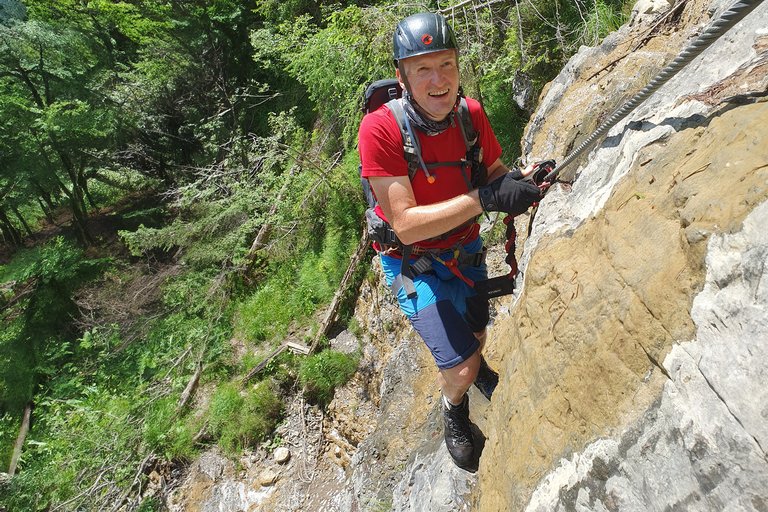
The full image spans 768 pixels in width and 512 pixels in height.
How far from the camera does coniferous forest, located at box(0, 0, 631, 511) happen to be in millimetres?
6863

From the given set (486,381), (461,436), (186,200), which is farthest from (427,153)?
(186,200)

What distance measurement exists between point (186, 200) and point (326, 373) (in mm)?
5126

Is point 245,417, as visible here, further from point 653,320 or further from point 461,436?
point 653,320

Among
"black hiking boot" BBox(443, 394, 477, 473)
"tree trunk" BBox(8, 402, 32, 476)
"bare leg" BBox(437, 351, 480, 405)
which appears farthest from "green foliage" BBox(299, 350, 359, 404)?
"tree trunk" BBox(8, 402, 32, 476)

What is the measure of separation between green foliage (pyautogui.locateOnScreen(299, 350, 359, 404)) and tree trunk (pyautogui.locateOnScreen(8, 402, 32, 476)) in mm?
8242

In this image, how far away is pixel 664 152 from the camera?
190 cm

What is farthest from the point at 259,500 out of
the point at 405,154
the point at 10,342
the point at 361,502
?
the point at 10,342

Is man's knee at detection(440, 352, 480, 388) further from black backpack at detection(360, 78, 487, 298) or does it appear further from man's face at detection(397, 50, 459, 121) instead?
man's face at detection(397, 50, 459, 121)

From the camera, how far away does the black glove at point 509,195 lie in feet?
7.61

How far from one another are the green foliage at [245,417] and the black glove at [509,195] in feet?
22.8

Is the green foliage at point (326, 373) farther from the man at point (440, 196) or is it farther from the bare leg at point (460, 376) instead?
the bare leg at point (460, 376)

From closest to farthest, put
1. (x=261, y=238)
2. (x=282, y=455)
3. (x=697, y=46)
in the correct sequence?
(x=697, y=46) → (x=282, y=455) → (x=261, y=238)

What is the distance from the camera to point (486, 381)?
348cm

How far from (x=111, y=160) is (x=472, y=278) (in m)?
15.8
